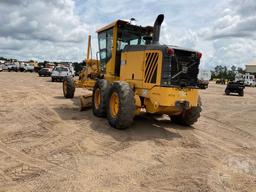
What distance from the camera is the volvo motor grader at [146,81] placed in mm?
7746

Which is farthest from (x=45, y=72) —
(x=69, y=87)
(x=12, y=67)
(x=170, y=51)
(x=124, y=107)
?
(x=170, y=51)

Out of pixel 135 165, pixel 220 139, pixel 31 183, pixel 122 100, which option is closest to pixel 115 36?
pixel 122 100

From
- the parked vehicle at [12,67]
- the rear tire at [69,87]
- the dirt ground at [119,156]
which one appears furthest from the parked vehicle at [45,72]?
the dirt ground at [119,156]

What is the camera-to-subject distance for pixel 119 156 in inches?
241

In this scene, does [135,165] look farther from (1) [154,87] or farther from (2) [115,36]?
(2) [115,36]

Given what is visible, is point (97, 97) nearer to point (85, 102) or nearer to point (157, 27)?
point (85, 102)

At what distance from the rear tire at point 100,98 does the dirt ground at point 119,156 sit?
28cm

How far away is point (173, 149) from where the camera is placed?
6.82 metres

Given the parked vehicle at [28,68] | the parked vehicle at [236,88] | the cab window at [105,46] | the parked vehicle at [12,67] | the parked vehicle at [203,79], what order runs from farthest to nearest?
the parked vehicle at [28,68] < the parked vehicle at [12,67] < the parked vehicle at [203,79] < the parked vehicle at [236,88] < the cab window at [105,46]

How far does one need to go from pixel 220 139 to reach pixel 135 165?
3.44 meters

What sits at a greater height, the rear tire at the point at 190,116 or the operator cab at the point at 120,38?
the operator cab at the point at 120,38

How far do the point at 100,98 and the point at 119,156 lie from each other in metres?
3.62

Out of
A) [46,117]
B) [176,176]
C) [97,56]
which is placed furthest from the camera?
[97,56]

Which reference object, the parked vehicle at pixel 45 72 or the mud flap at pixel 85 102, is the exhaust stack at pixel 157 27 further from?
the parked vehicle at pixel 45 72
